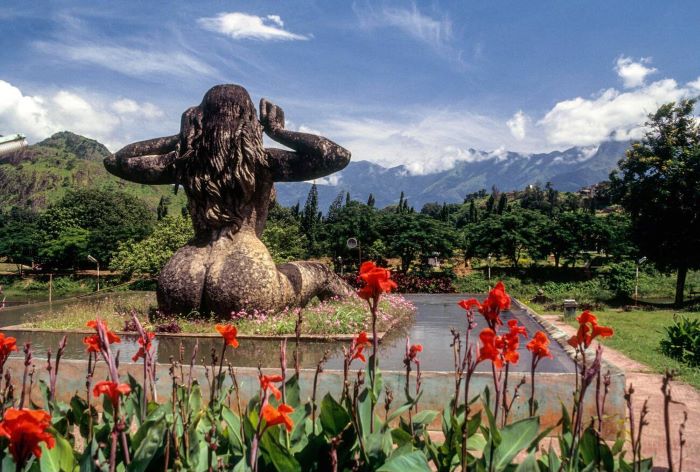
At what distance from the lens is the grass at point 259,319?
6848 mm

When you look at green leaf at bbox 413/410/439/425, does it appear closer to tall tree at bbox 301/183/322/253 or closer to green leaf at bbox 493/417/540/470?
green leaf at bbox 493/417/540/470

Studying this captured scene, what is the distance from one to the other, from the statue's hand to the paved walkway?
18.3 feet

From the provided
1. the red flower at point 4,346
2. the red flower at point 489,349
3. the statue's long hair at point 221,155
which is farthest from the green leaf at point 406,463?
the statue's long hair at point 221,155

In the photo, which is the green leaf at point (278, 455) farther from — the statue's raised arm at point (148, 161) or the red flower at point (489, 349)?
the statue's raised arm at point (148, 161)

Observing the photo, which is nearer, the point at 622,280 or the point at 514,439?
the point at 514,439

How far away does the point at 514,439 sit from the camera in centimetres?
219

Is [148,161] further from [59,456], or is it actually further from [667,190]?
[667,190]

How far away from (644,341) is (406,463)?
10.5m

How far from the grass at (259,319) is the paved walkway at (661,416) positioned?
332 cm

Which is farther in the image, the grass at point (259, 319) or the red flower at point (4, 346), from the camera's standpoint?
the grass at point (259, 319)

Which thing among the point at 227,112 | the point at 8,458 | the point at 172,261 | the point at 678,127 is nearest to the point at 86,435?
the point at 8,458

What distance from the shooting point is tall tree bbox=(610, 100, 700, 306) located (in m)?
23.0

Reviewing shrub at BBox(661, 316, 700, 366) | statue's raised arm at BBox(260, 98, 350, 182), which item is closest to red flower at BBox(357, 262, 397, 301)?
statue's raised arm at BBox(260, 98, 350, 182)

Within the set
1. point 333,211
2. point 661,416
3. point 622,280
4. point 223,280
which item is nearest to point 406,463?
point 661,416
